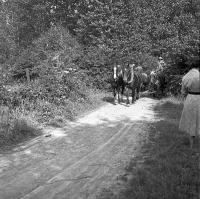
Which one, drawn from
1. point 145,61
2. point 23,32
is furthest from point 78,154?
point 23,32

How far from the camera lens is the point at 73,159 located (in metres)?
8.41

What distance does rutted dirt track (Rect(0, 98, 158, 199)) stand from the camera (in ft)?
21.5

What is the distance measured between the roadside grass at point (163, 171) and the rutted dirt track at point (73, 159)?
1.13 feet

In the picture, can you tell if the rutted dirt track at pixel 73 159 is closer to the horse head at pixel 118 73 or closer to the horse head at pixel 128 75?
the horse head at pixel 128 75

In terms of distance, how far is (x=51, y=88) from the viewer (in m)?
14.6

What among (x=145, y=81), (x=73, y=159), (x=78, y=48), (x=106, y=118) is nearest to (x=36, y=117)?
(x=106, y=118)

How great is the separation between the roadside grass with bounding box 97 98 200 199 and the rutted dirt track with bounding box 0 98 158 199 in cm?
34

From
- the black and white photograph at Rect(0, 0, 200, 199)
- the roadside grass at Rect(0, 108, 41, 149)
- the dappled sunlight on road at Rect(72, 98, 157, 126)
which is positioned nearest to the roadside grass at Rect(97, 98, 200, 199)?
the black and white photograph at Rect(0, 0, 200, 199)

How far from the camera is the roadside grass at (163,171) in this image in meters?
5.74

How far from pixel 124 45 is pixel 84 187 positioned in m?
18.5

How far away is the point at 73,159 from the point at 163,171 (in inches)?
93.6

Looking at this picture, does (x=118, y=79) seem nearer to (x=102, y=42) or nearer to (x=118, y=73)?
(x=118, y=73)

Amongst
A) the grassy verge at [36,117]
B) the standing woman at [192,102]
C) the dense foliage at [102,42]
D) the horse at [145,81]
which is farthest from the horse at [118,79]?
the standing woman at [192,102]

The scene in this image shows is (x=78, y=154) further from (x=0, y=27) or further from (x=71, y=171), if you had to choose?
(x=0, y=27)
